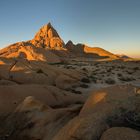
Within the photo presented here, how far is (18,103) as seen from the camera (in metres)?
12.2

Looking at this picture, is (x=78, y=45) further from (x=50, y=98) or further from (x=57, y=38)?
(x=50, y=98)

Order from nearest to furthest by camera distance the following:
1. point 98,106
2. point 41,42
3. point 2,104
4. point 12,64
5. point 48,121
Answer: point 98,106 < point 48,121 < point 2,104 < point 12,64 < point 41,42

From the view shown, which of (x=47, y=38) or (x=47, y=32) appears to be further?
(x=47, y=32)

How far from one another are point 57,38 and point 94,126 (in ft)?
386

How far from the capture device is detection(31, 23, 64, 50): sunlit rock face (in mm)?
118750

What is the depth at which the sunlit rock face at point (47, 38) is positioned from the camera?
11875 cm

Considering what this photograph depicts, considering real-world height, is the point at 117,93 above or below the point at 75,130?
above

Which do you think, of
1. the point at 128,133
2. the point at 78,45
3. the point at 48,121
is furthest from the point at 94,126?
the point at 78,45

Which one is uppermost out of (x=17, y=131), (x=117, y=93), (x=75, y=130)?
(x=117, y=93)

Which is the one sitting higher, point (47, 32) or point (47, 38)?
point (47, 32)

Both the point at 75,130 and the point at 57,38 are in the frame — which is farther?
the point at 57,38

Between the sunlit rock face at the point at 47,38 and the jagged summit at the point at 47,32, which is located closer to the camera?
the sunlit rock face at the point at 47,38

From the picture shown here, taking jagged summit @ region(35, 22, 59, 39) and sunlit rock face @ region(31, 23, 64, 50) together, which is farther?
jagged summit @ region(35, 22, 59, 39)

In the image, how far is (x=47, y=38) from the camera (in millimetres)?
124375
